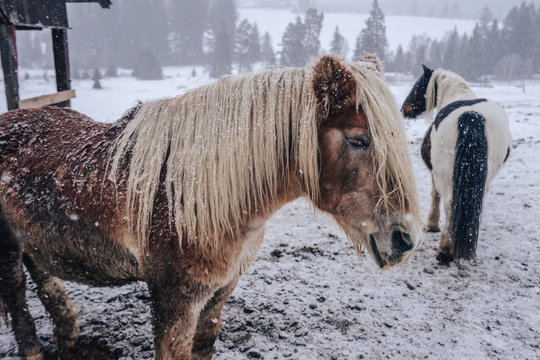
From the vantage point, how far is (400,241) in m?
1.39

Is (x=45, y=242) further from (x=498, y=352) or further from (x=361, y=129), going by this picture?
(x=498, y=352)

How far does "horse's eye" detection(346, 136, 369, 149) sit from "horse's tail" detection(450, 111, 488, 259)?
2510mm

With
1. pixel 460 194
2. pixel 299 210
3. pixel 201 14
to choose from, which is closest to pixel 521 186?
pixel 460 194

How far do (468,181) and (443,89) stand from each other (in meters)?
2.13

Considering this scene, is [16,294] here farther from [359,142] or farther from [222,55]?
[222,55]

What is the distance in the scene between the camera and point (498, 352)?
238 centimetres

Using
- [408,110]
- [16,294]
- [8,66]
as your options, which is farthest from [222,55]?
[16,294]

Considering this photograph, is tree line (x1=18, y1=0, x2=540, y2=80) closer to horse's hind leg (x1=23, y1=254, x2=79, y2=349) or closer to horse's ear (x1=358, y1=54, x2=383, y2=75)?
horse's ear (x1=358, y1=54, x2=383, y2=75)

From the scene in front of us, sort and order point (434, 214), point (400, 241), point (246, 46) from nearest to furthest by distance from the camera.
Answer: point (400, 241)
point (434, 214)
point (246, 46)

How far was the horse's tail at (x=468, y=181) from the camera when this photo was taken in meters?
3.18

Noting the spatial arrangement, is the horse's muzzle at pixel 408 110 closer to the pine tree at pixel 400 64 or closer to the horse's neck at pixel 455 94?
the horse's neck at pixel 455 94

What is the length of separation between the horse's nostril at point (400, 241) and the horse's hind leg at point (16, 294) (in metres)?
2.29

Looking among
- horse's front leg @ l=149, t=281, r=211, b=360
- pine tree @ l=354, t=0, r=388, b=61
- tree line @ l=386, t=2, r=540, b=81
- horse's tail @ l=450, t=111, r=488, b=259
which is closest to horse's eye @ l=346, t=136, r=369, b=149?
horse's front leg @ l=149, t=281, r=211, b=360

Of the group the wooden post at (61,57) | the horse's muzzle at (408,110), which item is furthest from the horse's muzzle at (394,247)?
the wooden post at (61,57)
